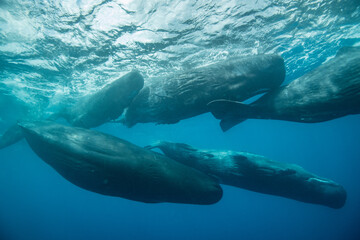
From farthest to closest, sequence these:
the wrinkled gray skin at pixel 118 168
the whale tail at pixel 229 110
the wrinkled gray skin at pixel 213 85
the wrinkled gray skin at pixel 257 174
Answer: the wrinkled gray skin at pixel 257 174, the wrinkled gray skin at pixel 213 85, the whale tail at pixel 229 110, the wrinkled gray skin at pixel 118 168

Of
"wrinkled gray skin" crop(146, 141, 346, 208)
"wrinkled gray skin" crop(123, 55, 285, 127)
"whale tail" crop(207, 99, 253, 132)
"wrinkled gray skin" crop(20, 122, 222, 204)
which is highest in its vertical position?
"wrinkled gray skin" crop(123, 55, 285, 127)

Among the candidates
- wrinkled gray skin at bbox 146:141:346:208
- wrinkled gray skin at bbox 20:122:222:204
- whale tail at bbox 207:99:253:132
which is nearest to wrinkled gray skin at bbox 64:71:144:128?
wrinkled gray skin at bbox 146:141:346:208

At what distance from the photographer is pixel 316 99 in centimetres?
483

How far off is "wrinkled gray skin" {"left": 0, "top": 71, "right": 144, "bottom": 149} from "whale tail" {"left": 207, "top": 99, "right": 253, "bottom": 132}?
3.29 metres

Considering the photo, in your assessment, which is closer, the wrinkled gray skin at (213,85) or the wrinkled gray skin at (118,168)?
the wrinkled gray skin at (118,168)

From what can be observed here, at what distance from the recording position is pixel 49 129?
5.12 m

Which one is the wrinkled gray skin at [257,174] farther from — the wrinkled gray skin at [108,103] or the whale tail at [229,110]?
the wrinkled gray skin at [108,103]

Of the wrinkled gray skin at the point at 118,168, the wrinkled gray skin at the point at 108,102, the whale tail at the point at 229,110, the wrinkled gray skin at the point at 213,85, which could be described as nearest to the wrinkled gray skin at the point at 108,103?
the wrinkled gray skin at the point at 108,102

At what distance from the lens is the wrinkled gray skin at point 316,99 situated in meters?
4.38

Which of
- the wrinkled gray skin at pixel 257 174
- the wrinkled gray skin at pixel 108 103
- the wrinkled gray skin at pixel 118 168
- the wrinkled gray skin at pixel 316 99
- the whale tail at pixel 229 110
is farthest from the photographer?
the wrinkled gray skin at pixel 108 103

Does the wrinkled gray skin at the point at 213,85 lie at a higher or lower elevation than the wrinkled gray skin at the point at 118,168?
higher

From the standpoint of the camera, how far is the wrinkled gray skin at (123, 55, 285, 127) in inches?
238

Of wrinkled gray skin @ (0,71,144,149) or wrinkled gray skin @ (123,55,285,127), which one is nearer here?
wrinkled gray skin @ (123,55,285,127)

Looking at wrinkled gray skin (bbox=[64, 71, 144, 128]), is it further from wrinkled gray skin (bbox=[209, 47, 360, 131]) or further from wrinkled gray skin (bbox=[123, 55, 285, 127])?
wrinkled gray skin (bbox=[209, 47, 360, 131])
